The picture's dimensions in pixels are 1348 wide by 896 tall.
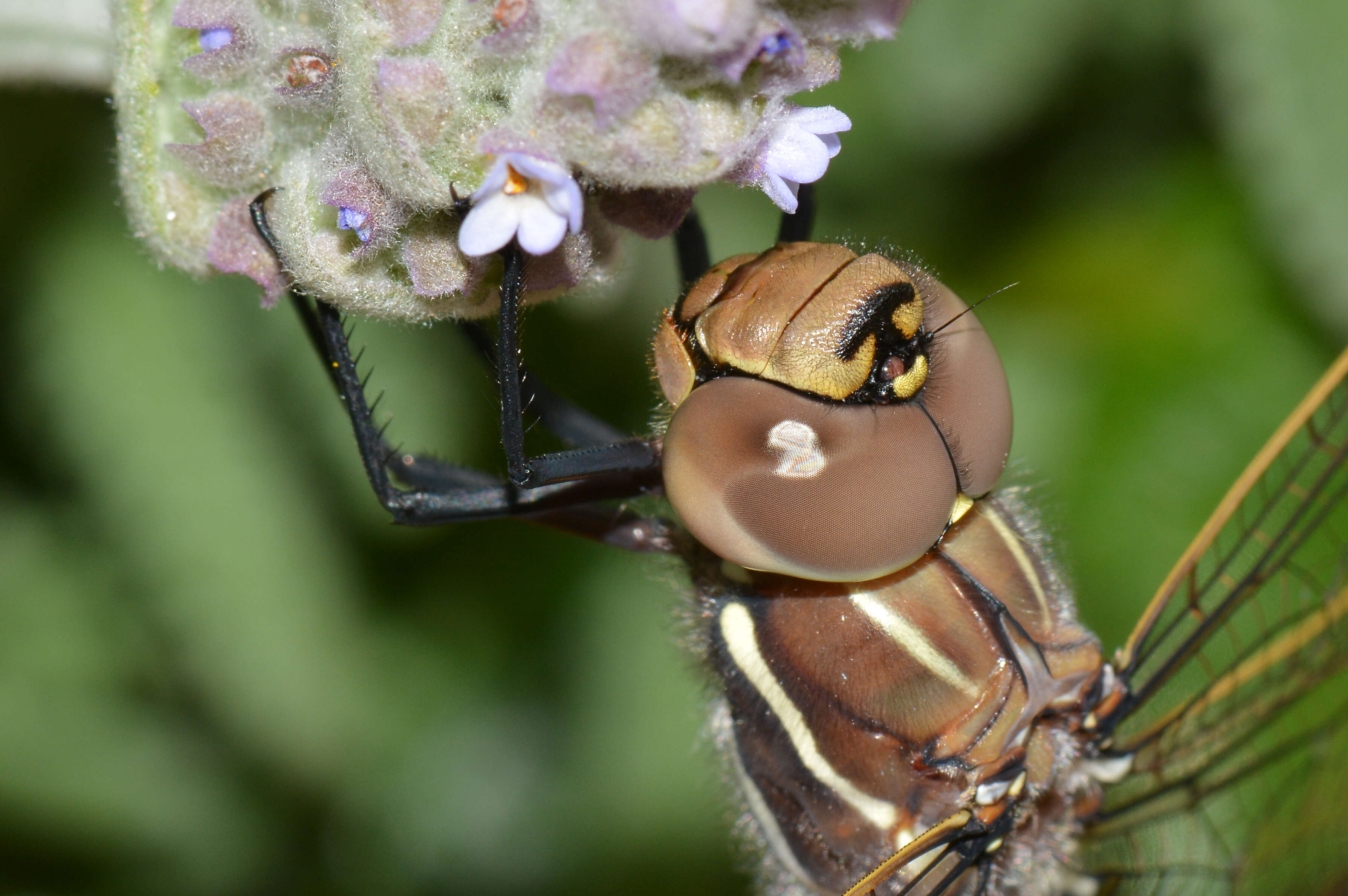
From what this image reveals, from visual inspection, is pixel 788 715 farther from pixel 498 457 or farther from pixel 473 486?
pixel 498 457

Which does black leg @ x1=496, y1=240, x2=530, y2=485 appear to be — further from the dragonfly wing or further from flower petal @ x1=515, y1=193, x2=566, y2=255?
the dragonfly wing

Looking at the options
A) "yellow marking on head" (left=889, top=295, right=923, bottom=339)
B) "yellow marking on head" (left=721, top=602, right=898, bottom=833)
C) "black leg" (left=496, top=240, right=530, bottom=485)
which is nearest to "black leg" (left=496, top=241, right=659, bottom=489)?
"black leg" (left=496, top=240, right=530, bottom=485)

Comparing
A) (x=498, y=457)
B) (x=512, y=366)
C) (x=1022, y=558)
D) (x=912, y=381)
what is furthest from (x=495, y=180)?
(x=498, y=457)

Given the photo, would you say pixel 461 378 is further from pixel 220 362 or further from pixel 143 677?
pixel 143 677

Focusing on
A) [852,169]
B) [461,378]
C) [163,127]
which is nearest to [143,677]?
[461,378]

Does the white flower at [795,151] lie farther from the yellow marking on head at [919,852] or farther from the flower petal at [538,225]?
the yellow marking on head at [919,852]

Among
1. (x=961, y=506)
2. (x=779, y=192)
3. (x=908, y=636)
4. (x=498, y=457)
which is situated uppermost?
(x=779, y=192)

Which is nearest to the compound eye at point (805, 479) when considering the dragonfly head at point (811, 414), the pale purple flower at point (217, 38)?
the dragonfly head at point (811, 414)
